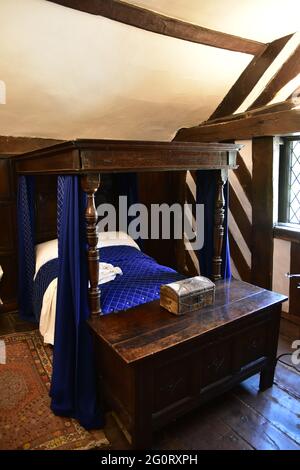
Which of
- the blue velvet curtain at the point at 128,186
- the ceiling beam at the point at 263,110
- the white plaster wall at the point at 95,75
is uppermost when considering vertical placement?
the white plaster wall at the point at 95,75

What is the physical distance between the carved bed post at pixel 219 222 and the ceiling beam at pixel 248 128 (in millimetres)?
940

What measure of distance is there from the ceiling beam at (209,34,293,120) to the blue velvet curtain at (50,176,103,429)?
7.59 ft

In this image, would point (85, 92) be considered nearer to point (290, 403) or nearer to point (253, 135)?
point (253, 135)

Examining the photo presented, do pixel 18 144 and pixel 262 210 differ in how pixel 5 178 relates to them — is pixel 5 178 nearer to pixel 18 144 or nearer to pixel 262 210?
pixel 18 144

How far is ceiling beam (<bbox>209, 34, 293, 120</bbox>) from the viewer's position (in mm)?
2943

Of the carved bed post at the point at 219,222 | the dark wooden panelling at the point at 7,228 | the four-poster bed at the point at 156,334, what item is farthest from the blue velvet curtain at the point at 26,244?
the carved bed post at the point at 219,222

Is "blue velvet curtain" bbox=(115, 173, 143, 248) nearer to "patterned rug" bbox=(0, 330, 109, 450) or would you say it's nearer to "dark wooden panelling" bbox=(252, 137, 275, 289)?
"dark wooden panelling" bbox=(252, 137, 275, 289)

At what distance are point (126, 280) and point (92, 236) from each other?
3.04 ft

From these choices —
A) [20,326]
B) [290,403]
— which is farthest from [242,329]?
[20,326]

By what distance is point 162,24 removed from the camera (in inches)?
98.2

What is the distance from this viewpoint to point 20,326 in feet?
11.2

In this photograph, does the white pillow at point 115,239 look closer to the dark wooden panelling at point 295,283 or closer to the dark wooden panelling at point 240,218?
the dark wooden panelling at point 240,218

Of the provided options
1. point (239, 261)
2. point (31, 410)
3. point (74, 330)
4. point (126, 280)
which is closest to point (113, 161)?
point (74, 330)

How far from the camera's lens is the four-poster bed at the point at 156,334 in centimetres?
180
